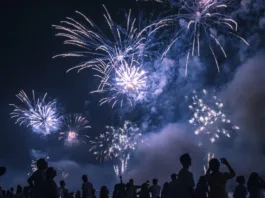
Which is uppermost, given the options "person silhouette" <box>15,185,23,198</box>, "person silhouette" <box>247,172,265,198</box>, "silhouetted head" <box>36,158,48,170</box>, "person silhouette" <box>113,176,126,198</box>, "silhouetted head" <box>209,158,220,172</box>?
"person silhouette" <box>15,185,23,198</box>

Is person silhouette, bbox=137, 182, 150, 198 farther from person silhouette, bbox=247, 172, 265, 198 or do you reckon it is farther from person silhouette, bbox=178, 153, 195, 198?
person silhouette, bbox=178, 153, 195, 198

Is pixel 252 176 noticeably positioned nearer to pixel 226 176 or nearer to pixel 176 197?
pixel 226 176

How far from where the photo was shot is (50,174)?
6461 millimetres

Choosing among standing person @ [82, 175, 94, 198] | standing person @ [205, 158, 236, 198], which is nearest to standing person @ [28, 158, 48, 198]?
standing person @ [205, 158, 236, 198]

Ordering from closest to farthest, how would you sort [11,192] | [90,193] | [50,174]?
1. [50,174]
2. [90,193]
3. [11,192]

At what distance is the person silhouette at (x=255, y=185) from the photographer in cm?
769

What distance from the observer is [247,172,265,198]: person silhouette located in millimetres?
7691

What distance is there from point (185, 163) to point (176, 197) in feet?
2.25

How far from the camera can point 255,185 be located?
7844 mm

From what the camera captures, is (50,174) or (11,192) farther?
(11,192)

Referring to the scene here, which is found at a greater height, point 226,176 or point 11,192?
point 11,192

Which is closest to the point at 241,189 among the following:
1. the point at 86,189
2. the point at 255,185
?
the point at 255,185

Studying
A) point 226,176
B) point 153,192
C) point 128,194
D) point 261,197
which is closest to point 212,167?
point 226,176

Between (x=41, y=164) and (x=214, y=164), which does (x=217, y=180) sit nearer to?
(x=214, y=164)
